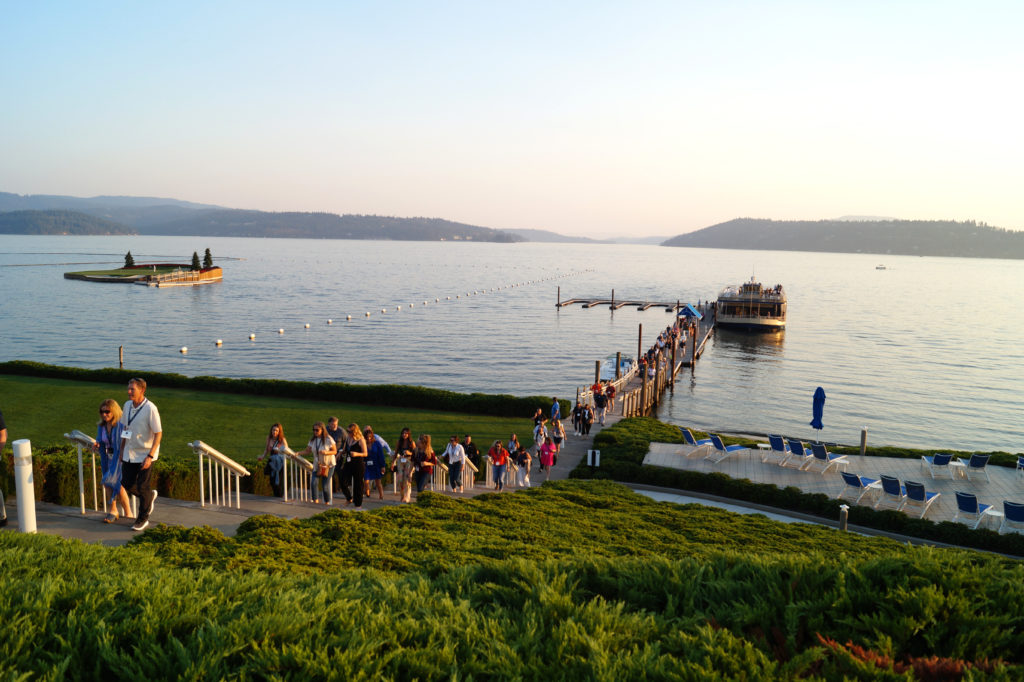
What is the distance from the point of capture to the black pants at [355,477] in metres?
10.1

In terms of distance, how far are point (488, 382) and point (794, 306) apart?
228ft

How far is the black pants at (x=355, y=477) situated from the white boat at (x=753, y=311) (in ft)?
202

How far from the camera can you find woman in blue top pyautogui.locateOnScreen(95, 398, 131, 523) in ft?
24.5

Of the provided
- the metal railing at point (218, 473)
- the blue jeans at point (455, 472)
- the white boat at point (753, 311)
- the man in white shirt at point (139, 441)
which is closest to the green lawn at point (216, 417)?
the blue jeans at point (455, 472)

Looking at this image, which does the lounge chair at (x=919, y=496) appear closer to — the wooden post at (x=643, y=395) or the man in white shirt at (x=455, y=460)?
the man in white shirt at (x=455, y=460)

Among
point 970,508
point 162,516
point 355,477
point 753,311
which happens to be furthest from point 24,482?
point 753,311

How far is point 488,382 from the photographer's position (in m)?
40.9

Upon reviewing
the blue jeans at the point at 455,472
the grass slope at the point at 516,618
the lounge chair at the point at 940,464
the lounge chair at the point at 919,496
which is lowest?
the lounge chair at the point at 940,464

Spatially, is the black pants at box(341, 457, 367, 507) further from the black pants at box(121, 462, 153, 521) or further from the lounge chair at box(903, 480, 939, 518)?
the lounge chair at box(903, 480, 939, 518)

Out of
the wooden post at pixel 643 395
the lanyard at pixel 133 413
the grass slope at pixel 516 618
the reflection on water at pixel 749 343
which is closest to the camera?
the grass slope at pixel 516 618

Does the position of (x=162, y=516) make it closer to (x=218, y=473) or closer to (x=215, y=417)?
(x=218, y=473)

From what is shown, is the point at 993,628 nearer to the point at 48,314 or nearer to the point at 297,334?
the point at 297,334

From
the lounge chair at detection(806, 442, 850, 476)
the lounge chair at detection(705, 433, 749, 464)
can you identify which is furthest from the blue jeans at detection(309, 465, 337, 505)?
the lounge chair at detection(806, 442, 850, 476)

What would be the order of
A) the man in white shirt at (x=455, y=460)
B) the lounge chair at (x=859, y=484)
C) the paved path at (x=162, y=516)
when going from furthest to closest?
the lounge chair at (x=859, y=484), the man in white shirt at (x=455, y=460), the paved path at (x=162, y=516)
